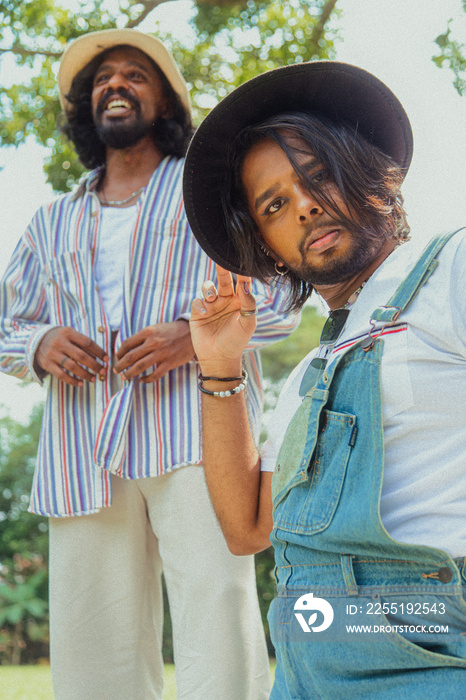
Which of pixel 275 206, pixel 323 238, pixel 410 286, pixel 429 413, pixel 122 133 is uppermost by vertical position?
pixel 122 133

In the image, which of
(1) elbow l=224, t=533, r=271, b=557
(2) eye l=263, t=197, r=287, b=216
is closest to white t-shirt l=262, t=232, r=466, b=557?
(2) eye l=263, t=197, r=287, b=216

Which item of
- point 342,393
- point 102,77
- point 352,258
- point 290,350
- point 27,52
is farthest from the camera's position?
point 290,350

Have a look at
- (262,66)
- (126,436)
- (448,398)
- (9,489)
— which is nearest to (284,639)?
(448,398)

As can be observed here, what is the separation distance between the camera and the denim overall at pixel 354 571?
4.37 ft

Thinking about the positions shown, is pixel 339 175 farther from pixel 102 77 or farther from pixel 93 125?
pixel 93 125

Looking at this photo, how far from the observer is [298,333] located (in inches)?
632

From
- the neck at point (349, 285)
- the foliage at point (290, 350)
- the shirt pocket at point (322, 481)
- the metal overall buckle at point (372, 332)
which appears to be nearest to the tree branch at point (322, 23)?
the neck at point (349, 285)

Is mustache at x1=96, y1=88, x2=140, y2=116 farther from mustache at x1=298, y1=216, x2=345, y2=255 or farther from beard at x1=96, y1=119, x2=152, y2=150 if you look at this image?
mustache at x1=298, y1=216, x2=345, y2=255

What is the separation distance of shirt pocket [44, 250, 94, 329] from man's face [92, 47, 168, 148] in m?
0.54

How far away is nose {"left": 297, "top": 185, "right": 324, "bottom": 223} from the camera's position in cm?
190

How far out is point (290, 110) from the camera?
83.0 inches

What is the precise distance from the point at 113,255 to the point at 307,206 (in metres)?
1.11

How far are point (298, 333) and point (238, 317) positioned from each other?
14.0 m

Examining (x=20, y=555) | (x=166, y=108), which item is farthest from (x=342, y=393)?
(x=20, y=555)
